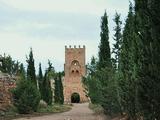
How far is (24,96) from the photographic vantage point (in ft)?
151

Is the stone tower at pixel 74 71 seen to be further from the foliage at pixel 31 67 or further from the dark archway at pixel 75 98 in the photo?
the foliage at pixel 31 67

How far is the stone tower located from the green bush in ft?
204

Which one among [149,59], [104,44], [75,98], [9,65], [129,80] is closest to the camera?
[149,59]

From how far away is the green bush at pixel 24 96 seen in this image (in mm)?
46156

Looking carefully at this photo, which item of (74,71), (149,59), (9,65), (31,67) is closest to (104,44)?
(31,67)

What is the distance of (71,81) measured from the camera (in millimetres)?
110500

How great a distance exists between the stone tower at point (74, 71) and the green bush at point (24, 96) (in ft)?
204

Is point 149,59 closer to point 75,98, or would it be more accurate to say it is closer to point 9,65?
point 9,65

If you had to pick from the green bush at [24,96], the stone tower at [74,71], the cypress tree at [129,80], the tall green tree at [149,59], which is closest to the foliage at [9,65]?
the stone tower at [74,71]

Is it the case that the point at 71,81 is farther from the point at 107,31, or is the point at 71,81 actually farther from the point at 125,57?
the point at 125,57

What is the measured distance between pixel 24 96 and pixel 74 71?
213 feet

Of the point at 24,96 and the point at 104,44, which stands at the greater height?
the point at 104,44

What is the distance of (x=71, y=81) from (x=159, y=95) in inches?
3761

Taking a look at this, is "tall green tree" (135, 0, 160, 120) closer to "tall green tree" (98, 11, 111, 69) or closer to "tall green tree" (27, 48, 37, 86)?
"tall green tree" (98, 11, 111, 69)
